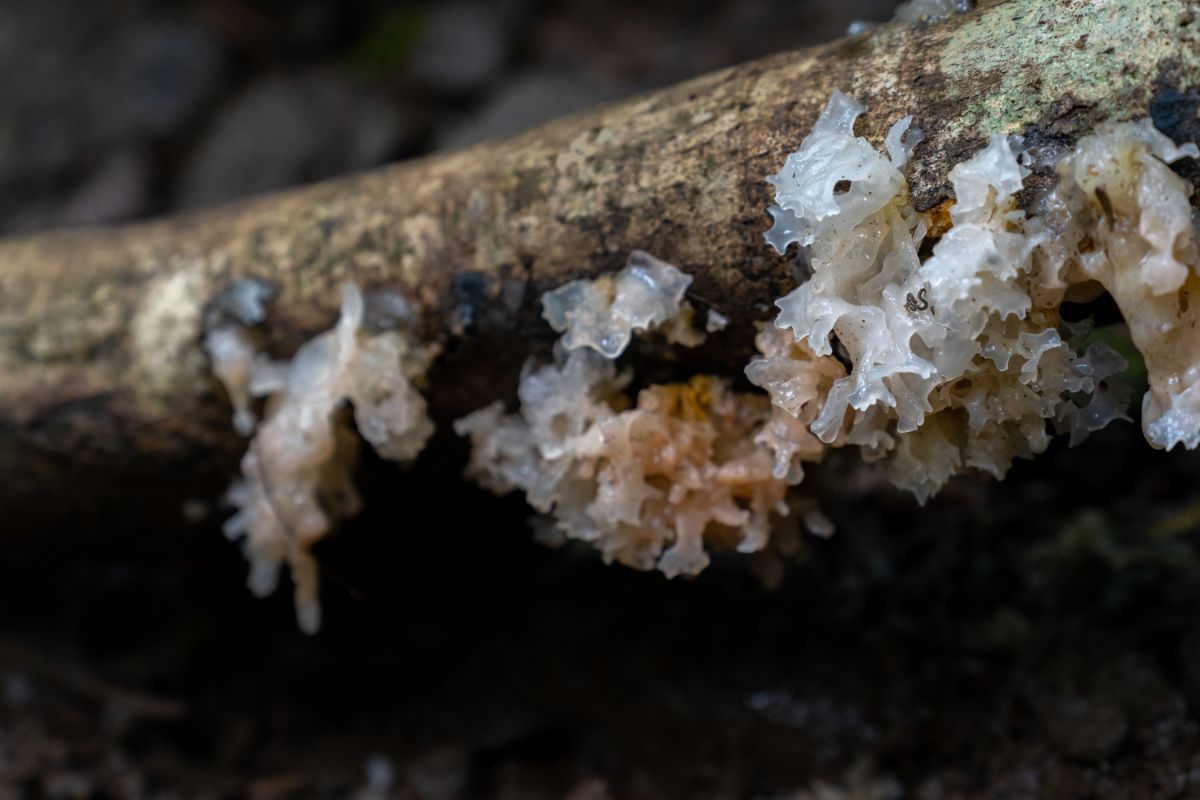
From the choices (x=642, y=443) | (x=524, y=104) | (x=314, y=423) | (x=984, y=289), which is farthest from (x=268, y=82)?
(x=984, y=289)

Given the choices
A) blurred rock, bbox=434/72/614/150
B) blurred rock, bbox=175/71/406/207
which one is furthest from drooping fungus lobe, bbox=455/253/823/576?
blurred rock, bbox=175/71/406/207

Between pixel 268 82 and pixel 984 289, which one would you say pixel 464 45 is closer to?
pixel 268 82

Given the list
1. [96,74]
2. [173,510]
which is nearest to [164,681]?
[173,510]

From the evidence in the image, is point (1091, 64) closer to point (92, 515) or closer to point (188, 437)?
point (188, 437)

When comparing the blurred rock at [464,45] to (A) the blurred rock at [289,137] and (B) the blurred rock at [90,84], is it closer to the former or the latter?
(A) the blurred rock at [289,137]

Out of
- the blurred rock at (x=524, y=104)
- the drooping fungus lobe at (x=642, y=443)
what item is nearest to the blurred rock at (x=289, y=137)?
the blurred rock at (x=524, y=104)

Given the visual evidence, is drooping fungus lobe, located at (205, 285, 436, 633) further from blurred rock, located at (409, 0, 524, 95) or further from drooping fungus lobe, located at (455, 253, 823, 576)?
blurred rock, located at (409, 0, 524, 95)

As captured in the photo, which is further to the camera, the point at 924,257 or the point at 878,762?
the point at 878,762
